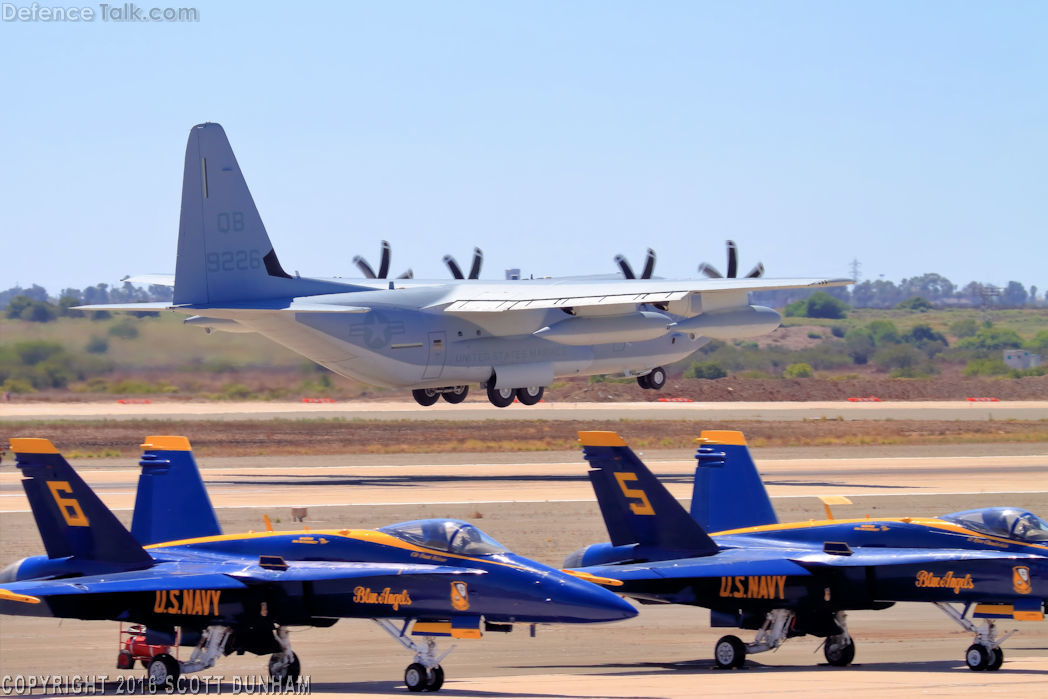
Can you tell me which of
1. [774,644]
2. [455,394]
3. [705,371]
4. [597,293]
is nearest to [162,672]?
[774,644]

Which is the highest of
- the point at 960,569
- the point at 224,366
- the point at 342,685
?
the point at 224,366

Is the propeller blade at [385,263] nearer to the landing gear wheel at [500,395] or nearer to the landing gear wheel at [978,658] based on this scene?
the landing gear wheel at [500,395]

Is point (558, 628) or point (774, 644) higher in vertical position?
point (774, 644)

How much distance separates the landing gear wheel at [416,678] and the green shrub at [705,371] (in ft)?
237

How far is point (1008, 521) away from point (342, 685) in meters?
8.97

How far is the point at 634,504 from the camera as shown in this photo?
1978cm

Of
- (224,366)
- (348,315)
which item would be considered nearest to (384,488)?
(348,315)

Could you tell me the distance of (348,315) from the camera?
40.3m

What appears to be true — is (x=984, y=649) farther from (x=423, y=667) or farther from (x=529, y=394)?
(x=529, y=394)

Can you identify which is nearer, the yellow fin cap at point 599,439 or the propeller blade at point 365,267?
the yellow fin cap at point 599,439

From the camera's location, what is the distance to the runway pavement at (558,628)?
652 inches

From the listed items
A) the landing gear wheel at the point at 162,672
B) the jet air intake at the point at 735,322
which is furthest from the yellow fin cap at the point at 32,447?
the jet air intake at the point at 735,322

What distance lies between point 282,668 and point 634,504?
556 centimetres

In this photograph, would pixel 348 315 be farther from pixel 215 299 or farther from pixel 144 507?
pixel 144 507
